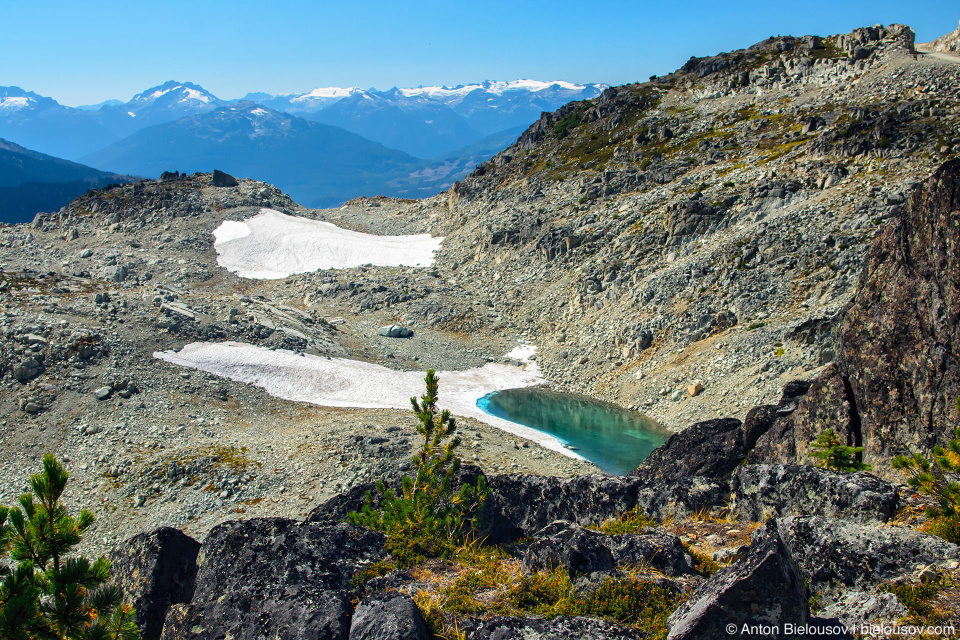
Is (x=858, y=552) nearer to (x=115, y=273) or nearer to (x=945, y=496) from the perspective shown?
(x=945, y=496)

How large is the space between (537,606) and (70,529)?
6413mm

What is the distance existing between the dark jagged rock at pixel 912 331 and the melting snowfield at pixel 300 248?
58598 mm

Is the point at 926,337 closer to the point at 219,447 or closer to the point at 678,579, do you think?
the point at 678,579

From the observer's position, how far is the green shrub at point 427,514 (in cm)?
1027

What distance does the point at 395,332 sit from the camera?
171ft

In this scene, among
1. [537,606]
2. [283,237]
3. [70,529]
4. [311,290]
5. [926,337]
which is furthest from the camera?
[283,237]

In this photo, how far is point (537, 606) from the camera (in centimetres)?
818

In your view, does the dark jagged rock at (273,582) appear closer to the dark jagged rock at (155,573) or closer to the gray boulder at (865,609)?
the dark jagged rock at (155,573)

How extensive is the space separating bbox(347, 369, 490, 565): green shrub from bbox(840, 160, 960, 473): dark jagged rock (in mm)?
9930

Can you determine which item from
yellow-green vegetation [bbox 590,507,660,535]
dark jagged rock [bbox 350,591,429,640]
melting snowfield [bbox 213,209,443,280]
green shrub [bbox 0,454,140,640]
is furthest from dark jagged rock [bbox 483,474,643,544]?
melting snowfield [bbox 213,209,443,280]

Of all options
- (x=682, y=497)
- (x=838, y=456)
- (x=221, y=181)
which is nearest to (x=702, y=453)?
(x=682, y=497)

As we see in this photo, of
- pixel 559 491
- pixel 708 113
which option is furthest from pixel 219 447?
pixel 708 113

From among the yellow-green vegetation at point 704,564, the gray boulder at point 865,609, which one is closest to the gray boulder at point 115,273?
the yellow-green vegetation at point 704,564

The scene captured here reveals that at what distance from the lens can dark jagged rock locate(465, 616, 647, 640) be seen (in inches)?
277
